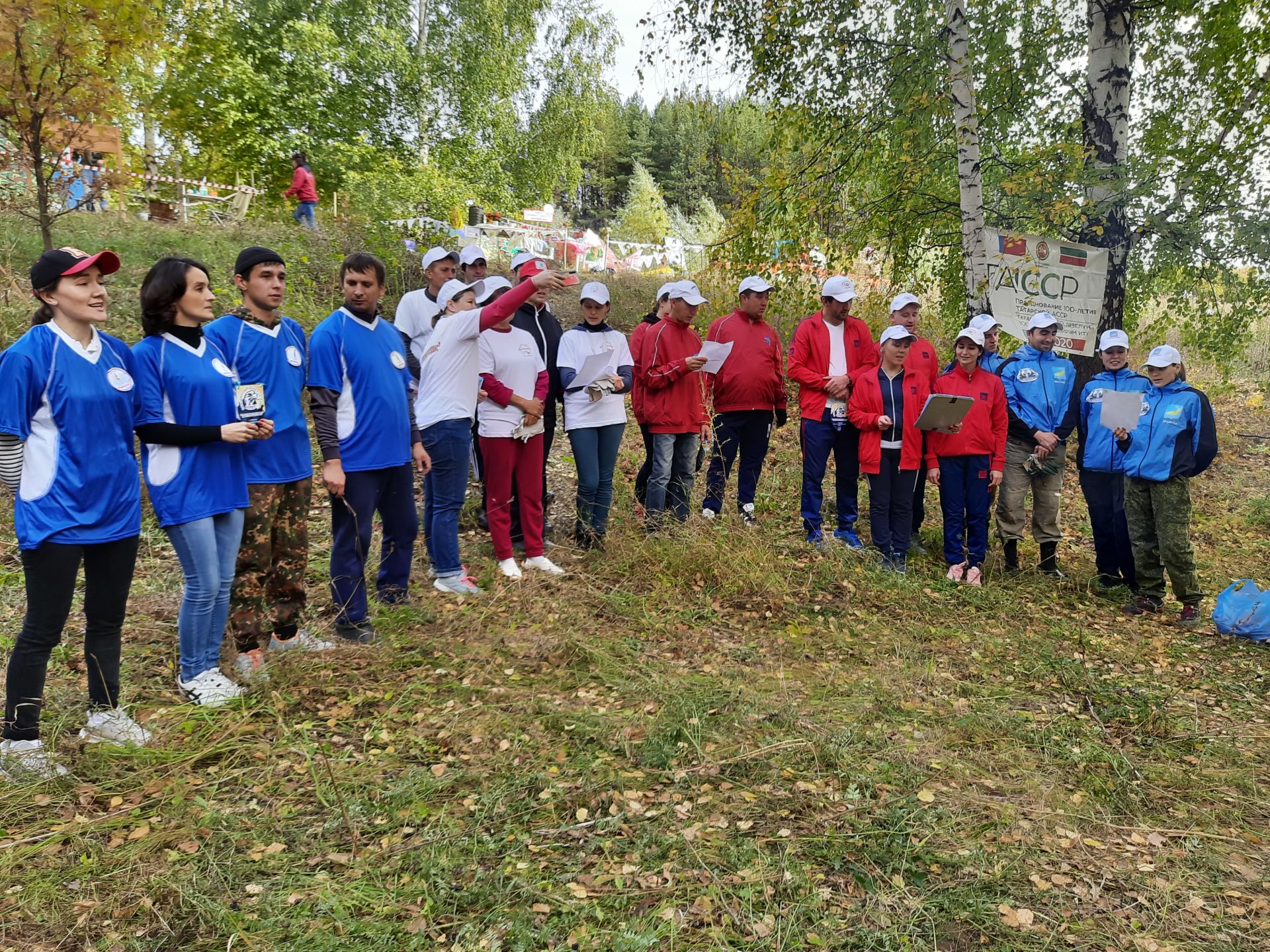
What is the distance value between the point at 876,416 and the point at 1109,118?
4.06 metres

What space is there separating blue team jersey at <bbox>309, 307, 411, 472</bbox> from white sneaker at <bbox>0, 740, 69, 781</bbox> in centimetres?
188

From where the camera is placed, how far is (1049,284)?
7887mm

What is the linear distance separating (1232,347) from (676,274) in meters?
10.3

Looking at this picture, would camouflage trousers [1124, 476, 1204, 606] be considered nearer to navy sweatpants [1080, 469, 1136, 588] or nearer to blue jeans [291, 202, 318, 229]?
navy sweatpants [1080, 469, 1136, 588]

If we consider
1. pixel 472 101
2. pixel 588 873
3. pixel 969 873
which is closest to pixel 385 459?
pixel 588 873

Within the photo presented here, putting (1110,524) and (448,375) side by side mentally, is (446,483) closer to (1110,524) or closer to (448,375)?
(448,375)

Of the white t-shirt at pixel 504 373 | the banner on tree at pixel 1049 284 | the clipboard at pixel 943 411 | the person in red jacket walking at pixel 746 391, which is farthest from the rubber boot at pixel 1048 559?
the white t-shirt at pixel 504 373

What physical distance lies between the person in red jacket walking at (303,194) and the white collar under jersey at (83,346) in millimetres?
11940

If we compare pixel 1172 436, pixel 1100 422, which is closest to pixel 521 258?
pixel 1100 422

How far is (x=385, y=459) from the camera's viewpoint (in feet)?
15.2

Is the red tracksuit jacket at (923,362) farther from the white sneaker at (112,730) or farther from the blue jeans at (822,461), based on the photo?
the white sneaker at (112,730)

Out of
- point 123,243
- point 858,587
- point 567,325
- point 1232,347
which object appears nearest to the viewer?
point 858,587

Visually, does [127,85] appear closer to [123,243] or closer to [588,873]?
[123,243]

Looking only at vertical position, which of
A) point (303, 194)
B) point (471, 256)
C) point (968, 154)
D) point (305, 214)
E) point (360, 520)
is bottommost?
point (360, 520)
